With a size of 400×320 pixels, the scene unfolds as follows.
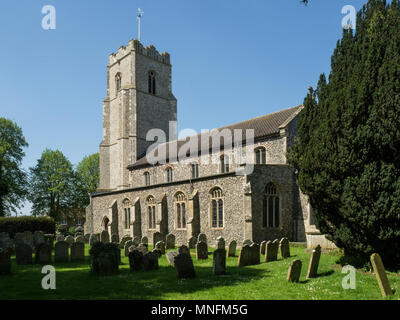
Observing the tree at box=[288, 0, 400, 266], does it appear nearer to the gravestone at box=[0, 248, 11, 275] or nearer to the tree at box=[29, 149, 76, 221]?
the gravestone at box=[0, 248, 11, 275]

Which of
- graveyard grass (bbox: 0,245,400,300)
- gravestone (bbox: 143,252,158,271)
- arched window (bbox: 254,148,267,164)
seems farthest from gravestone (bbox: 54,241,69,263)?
arched window (bbox: 254,148,267,164)

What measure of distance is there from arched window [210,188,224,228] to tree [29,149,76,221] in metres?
26.9

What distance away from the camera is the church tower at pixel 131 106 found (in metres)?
35.2

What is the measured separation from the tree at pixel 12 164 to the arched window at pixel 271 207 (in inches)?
998

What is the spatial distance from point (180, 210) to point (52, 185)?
25687mm

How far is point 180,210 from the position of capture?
21.5 meters

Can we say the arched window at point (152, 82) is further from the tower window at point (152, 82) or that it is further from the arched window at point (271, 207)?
the arched window at point (271, 207)

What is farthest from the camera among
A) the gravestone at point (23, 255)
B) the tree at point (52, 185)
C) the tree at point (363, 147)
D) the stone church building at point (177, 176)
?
the tree at point (52, 185)

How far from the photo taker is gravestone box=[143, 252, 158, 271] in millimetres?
10955

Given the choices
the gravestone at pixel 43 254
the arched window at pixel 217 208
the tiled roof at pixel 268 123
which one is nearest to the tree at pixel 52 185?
the tiled roof at pixel 268 123

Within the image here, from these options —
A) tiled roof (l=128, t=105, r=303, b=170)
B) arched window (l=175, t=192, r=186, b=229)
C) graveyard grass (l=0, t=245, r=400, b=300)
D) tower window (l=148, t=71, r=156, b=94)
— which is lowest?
graveyard grass (l=0, t=245, r=400, b=300)

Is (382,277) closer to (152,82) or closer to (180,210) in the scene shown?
(180,210)
